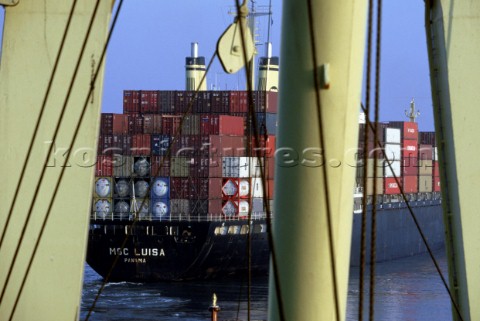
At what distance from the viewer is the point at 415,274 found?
51812mm

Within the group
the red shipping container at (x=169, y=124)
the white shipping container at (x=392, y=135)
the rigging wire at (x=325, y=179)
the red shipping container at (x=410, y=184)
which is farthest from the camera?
the red shipping container at (x=410, y=184)

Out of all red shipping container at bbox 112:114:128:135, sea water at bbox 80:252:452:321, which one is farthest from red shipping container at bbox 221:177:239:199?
red shipping container at bbox 112:114:128:135

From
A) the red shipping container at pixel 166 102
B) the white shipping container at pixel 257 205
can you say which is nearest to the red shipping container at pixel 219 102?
the red shipping container at pixel 166 102

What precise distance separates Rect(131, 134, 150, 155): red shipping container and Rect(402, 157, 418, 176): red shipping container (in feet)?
61.3

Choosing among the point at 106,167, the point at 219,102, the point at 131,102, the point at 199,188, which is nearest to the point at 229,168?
the point at 199,188

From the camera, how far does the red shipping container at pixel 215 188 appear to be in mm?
43031

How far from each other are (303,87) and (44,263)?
305cm

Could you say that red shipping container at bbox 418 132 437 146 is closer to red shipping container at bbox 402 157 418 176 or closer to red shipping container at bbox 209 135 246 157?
red shipping container at bbox 402 157 418 176

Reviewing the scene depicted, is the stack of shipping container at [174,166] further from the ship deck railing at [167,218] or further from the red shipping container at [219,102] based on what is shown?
the red shipping container at [219,102]

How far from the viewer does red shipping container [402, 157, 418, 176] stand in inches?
2290

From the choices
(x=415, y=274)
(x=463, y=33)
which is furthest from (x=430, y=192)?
(x=463, y=33)

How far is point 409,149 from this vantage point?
5872 centimetres

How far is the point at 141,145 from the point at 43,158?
37.1 metres

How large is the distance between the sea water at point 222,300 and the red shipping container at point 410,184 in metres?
8.78
